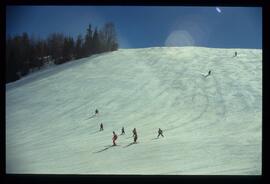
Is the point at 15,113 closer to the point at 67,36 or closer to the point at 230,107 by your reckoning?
the point at 67,36

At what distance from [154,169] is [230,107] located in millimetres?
1343

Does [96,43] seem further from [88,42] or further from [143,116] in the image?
[143,116]

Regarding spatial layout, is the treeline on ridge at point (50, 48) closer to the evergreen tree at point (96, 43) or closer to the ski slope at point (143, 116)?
the evergreen tree at point (96, 43)

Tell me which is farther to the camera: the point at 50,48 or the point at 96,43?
the point at 96,43

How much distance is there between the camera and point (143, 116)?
9.51 meters

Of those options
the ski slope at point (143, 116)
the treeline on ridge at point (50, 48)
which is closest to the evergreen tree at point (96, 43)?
the treeline on ridge at point (50, 48)

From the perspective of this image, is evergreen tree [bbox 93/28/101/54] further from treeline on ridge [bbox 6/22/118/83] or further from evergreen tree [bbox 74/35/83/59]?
evergreen tree [bbox 74/35/83/59]

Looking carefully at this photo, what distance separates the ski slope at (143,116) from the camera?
9266mm

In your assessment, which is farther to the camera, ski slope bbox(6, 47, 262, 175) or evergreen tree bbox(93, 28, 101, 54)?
evergreen tree bbox(93, 28, 101, 54)

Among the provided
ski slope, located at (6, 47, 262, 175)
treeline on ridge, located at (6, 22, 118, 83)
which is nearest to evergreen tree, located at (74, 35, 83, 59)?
treeline on ridge, located at (6, 22, 118, 83)

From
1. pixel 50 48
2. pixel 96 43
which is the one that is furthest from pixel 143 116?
pixel 50 48

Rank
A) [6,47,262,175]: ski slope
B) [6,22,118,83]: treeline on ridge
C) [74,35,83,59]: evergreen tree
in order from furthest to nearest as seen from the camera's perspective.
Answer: [74,35,83,59]: evergreen tree, [6,22,118,83]: treeline on ridge, [6,47,262,175]: ski slope

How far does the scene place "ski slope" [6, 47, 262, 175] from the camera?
927 centimetres

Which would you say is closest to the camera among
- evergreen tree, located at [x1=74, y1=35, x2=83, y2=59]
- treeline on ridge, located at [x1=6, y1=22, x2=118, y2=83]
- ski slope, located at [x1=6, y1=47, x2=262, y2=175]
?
ski slope, located at [x1=6, y1=47, x2=262, y2=175]
